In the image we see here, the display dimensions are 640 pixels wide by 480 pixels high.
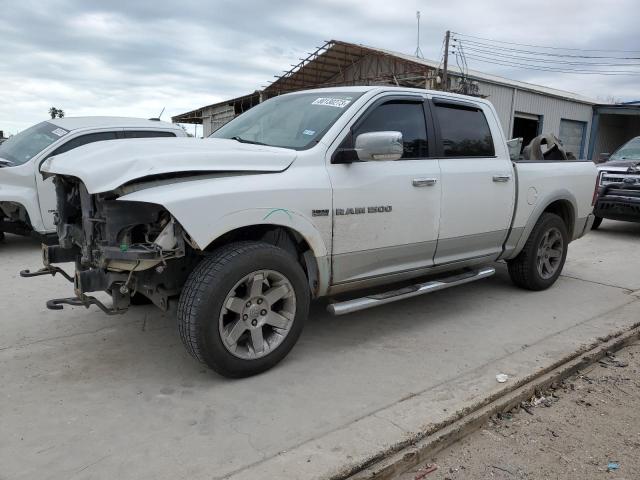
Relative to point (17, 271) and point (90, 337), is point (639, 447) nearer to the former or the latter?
point (90, 337)

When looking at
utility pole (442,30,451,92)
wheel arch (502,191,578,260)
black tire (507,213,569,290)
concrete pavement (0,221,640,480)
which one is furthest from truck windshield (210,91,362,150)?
utility pole (442,30,451,92)

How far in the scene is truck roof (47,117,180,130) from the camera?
7297 mm

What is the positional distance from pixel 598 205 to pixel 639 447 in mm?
7240

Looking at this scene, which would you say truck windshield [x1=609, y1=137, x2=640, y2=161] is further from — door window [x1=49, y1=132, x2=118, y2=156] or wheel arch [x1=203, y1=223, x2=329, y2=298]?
door window [x1=49, y1=132, x2=118, y2=156]

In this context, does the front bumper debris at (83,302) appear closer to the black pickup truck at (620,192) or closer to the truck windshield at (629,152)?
the black pickup truck at (620,192)

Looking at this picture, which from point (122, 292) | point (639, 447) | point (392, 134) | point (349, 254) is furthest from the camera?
point (349, 254)

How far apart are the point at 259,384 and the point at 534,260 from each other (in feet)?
11.3

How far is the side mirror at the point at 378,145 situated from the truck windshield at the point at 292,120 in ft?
1.12

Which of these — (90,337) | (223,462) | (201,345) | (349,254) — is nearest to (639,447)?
(349,254)

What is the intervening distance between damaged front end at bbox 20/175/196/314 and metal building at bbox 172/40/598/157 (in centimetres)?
1506

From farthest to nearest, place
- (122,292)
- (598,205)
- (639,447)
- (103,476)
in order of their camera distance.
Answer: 1. (598,205)
2. (122,292)
3. (639,447)
4. (103,476)

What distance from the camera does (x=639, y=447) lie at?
2.87 meters

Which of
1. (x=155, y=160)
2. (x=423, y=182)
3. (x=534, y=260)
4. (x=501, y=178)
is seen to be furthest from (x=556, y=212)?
(x=155, y=160)

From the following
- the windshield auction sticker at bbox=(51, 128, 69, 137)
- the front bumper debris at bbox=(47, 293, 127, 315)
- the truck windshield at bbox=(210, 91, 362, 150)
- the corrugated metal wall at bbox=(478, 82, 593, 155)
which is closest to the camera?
the front bumper debris at bbox=(47, 293, 127, 315)
